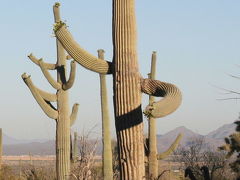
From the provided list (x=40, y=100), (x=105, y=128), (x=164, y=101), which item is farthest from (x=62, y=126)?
(x=164, y=101)

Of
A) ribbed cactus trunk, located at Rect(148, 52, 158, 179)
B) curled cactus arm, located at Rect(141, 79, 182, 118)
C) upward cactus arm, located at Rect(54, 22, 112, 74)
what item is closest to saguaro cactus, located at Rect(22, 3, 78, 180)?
ribbed cactus trunk, located at Rect(148, 52, 158, 179)

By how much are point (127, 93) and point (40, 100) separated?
7.05 m

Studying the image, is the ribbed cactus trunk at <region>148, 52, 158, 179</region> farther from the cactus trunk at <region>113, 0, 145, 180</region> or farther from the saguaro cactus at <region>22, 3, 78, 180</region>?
the cactus trunk at <region>113, 0, 145, 180</region>

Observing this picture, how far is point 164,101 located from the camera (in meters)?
7.17

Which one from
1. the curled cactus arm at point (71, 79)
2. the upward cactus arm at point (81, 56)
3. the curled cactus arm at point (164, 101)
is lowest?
the curled cactus arm at point (164, 101)

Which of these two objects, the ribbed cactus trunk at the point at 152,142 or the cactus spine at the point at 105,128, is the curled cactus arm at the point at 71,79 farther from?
the ribbed cactus trunk at the point at 152,142

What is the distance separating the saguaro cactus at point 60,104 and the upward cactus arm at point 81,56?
21.3ft

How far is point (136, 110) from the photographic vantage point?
7.41m

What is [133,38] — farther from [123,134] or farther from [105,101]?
[105,101]

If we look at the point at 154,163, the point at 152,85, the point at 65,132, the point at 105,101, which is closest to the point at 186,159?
the point at 154,163

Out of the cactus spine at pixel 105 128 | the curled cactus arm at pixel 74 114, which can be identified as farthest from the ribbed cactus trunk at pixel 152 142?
the curled cactus arm at pixel 74 114

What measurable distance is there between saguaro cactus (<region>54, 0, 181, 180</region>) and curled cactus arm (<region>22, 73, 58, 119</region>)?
6.53m

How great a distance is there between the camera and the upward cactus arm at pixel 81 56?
24.5 ft

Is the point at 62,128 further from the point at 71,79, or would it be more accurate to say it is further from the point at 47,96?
the point at 71,79
